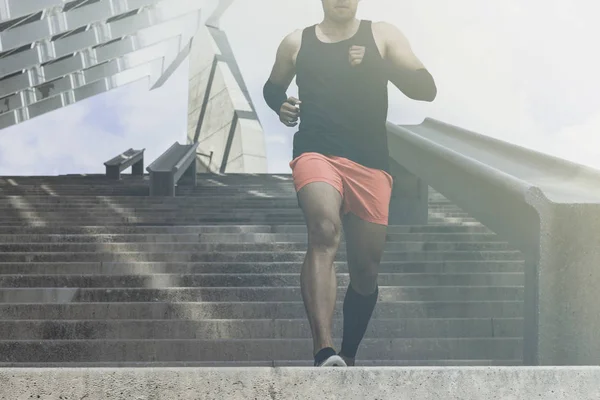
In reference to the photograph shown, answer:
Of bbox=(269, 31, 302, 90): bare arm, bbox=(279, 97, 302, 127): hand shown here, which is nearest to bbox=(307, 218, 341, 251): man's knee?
bbox=(279, 97, 302, 127): hand

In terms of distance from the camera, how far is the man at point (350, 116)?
3250mm

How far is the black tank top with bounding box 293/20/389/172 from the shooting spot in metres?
3.30

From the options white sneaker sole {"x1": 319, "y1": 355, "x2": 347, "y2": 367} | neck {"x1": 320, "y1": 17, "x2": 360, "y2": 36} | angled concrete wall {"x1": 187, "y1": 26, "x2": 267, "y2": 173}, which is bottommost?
angled concrete wall {"x1": 187, "y1": 26, "x2": 267, "y2": 173}

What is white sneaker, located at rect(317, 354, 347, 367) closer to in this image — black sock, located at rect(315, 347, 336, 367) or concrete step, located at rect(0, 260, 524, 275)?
black sock, located at rect(315, 347, 336, 367)

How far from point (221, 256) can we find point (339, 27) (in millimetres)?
2336

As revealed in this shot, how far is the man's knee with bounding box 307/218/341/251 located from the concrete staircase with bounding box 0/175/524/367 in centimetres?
86

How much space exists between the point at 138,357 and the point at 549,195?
6.54ft

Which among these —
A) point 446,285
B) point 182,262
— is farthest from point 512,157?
point 182,262

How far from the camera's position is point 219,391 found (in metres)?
2.23

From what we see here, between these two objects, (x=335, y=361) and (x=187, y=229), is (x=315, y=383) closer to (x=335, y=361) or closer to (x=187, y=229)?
(x=335, y=361)

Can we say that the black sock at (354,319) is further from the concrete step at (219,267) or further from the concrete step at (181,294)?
the concrete step at (219,267)

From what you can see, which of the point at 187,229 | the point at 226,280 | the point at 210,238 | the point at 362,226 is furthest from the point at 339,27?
the point at 187,229

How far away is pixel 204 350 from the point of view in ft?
12.8

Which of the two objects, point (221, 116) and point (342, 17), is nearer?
point (342, 17)
